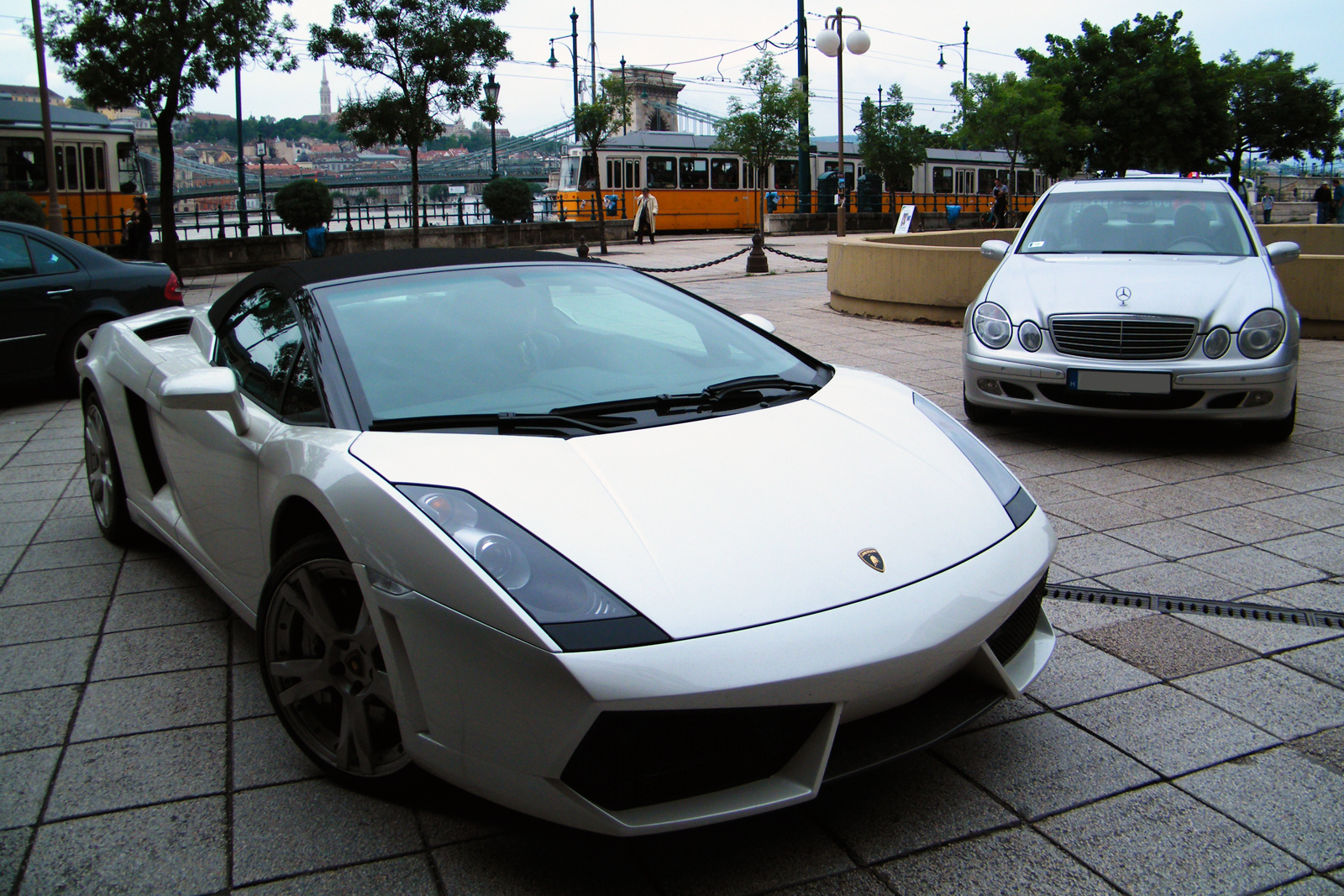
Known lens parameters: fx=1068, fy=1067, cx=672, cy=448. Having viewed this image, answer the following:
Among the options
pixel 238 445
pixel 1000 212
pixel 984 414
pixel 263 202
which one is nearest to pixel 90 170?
pixel 263 202

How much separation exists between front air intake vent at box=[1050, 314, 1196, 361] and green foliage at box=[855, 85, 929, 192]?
3698 cm

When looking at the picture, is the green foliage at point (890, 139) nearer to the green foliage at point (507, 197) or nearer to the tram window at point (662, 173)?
the tram window at point (662, 173)

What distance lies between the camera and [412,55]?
23.3m

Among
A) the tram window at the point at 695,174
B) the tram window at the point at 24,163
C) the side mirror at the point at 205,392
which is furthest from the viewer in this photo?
the tram window at the point at 695,174

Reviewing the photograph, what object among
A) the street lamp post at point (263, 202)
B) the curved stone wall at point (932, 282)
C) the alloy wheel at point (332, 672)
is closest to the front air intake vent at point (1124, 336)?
the curved stone wall at point (932, 282)

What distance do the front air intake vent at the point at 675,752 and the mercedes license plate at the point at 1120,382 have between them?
426 cm

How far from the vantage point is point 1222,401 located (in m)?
5.63

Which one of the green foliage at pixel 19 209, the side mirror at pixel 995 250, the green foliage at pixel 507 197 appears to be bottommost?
the side mirror at pixel 995 250

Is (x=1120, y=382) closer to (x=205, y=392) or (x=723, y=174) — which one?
(x=205, y=392)

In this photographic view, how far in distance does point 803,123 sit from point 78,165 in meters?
20.8

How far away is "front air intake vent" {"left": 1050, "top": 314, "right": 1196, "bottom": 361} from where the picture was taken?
18.6ft

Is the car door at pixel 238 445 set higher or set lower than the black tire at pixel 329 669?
higher

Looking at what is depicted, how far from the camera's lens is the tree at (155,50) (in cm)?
1841

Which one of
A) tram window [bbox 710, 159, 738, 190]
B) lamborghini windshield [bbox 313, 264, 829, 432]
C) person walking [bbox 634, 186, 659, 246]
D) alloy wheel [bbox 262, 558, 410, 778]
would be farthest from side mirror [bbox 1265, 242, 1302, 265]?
tram window [bbox 710, 159, 738, 190]
